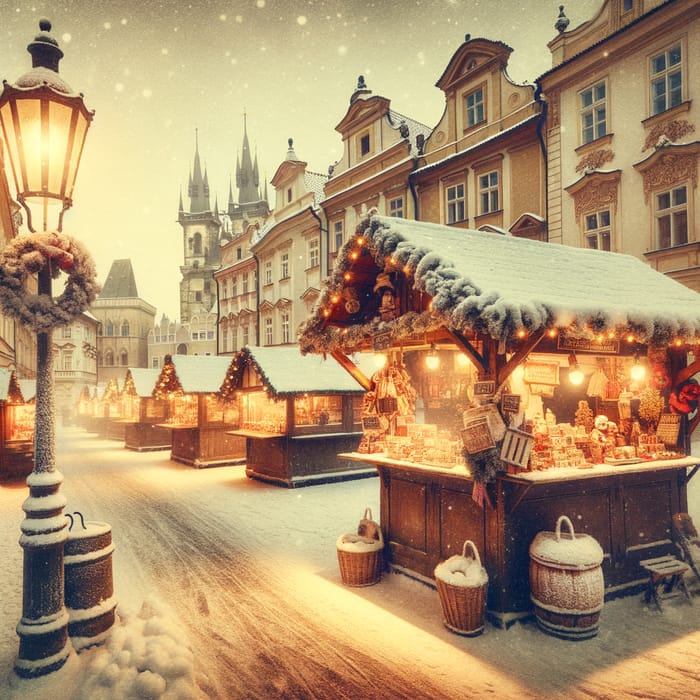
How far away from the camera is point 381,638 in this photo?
5.81m

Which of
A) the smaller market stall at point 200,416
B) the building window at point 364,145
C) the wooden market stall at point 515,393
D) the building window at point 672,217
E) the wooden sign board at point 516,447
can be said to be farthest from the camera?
the building window at point 364,145

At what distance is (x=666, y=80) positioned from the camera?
1531cm

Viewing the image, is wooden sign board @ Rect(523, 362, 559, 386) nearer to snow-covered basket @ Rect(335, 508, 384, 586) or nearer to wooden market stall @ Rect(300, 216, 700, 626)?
wooden market stall @ Rect(300, 216, 700, 626)

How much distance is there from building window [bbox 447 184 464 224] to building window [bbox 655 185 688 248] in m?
7.22

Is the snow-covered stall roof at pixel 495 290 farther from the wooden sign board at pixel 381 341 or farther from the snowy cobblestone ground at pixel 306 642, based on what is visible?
the snowy cobblestone ground at pixel 306 642

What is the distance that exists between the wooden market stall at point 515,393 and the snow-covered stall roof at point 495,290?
0.02 metres

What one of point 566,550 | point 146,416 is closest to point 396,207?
point 146,416

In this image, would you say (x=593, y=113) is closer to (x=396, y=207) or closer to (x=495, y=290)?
(x=396, y=207)

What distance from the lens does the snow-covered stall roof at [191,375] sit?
63.9 ft

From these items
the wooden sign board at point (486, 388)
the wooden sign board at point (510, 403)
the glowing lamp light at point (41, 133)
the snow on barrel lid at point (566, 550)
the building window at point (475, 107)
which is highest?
the building window at point (475, 107)

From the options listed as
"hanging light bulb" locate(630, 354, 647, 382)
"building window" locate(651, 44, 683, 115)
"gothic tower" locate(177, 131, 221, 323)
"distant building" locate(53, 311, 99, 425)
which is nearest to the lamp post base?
"hanging light bulb" locate(630, 354, 647, 382)

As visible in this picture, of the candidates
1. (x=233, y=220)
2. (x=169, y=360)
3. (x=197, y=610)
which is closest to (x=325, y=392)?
(x=169, y=360)

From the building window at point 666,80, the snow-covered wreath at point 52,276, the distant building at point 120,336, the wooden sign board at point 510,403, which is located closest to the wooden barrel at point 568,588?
the wooden sign board at point 510,403

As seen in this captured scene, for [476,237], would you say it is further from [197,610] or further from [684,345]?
[197,610]
